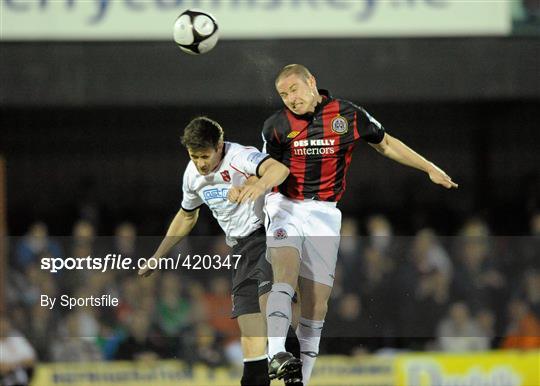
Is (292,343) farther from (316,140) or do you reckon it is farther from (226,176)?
(316,140)

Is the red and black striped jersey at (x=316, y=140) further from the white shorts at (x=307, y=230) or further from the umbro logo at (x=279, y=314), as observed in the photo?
the umbro logo at (x=279, y=314)

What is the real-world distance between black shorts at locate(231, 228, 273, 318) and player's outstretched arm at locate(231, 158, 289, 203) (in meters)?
0.49

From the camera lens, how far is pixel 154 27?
671 cm

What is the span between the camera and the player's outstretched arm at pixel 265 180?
504 centimetres

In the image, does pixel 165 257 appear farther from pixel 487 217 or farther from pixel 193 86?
pixel 487 217

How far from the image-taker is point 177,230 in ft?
20.4

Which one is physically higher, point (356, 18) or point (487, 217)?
point (356, 18)

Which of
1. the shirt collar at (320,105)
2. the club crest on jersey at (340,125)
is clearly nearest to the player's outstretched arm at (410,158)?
the club crest on jersey at (340,125)

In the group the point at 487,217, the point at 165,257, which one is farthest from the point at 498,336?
the point at 165,257

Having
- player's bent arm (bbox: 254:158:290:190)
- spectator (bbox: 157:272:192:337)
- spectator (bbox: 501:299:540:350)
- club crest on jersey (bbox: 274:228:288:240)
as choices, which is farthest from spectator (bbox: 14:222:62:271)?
spectator (bbox: 501:299:540:350)

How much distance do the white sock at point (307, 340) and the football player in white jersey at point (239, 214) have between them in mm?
212

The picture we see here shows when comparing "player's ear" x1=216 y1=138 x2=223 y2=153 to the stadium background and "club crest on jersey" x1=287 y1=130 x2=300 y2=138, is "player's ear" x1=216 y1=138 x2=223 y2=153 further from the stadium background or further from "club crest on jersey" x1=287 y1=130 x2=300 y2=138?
the stadium background

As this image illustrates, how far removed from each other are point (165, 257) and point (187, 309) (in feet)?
1.56

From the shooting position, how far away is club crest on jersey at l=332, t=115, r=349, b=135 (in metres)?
5.67
